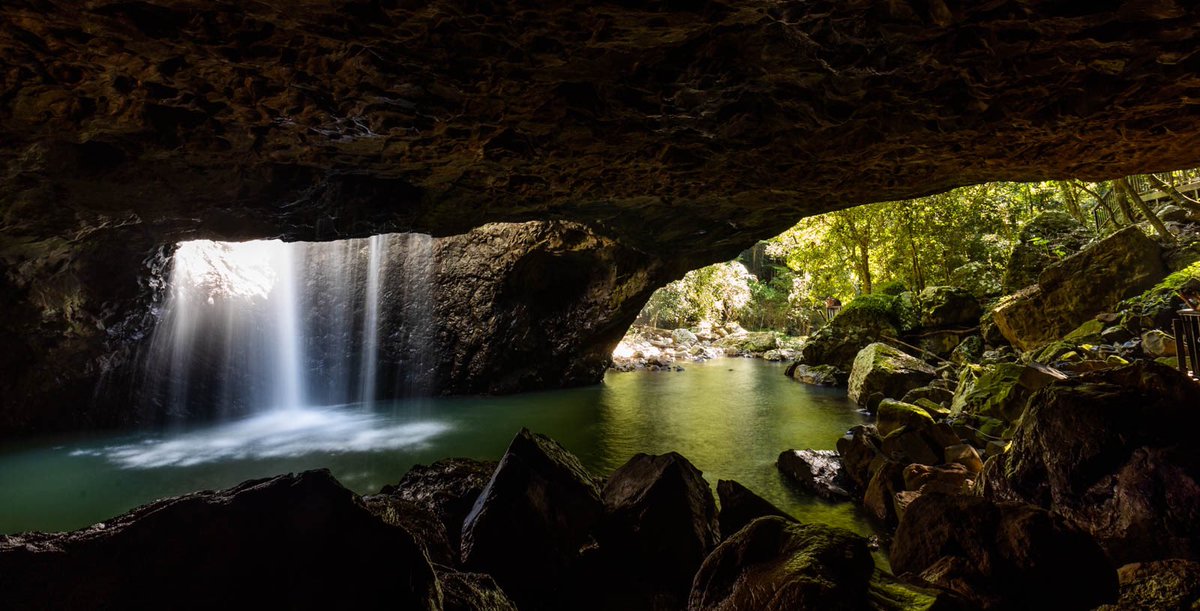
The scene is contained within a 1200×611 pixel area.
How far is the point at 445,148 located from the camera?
5379 millimetres

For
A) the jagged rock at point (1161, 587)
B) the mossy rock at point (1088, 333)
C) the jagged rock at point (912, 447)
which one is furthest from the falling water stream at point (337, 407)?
the mossy rock at point (1088, 333)

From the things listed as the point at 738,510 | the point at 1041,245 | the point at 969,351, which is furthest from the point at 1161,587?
the point at 1041,245

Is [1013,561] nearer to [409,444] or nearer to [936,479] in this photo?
[936,479]

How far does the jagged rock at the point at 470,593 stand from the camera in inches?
96.4

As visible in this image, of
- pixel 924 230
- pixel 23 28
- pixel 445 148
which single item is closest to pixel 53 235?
pixel 23 28

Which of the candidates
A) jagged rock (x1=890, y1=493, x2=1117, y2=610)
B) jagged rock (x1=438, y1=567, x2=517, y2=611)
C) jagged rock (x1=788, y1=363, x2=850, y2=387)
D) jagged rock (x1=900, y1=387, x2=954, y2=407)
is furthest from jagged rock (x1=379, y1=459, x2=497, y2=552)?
jagged rock (x1=788, y1=363, x2=850, y2=387)

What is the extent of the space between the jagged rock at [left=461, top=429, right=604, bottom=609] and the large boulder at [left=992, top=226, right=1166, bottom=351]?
41.5ft

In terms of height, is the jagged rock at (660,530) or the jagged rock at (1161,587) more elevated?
the jagged rock at (1161,587)

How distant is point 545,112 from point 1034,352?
11.4 meters

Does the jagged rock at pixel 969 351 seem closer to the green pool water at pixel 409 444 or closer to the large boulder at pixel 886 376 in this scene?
the large boulder at pixel 886 376

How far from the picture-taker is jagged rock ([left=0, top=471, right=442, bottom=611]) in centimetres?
198

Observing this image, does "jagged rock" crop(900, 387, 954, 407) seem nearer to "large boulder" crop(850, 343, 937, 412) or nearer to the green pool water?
the green pool water

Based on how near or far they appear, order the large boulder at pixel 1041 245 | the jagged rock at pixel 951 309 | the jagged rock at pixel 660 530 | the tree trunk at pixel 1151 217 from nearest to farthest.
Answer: the jagged rock at pixel 660 530 → the tree trunk at pixel 1151 217 → the large boulder at pixel 1041 245 → the jagged rock at pixel 951 309

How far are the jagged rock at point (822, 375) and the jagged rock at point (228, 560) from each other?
15109 millimetres
